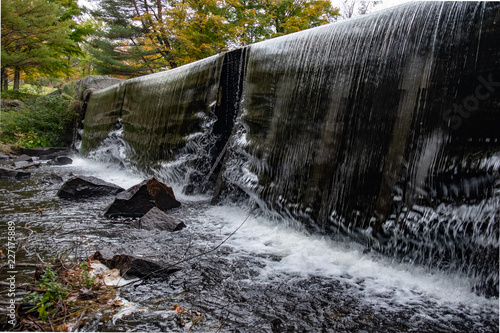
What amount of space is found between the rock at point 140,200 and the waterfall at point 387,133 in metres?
1.11

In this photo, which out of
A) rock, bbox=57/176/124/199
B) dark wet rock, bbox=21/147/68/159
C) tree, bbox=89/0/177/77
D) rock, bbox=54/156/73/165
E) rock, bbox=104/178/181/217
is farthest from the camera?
tree, bbox=89/0/177/77

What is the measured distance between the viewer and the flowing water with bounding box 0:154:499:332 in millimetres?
2234

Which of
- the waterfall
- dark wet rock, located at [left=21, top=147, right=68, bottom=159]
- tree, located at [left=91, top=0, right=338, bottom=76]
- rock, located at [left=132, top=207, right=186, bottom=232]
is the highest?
tree, located at [left=91, top=0, right=338, bottom=76]

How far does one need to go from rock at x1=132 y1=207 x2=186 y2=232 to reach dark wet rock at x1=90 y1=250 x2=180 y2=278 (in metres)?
1.25

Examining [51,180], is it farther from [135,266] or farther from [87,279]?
[87,279]

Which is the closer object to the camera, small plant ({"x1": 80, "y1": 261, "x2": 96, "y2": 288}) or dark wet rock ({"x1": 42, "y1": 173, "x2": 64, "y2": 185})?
small plant ({"x1": 80, "y1": 261, "x2": 96, "y2": 288})

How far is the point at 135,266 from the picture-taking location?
A: 9.11 feet

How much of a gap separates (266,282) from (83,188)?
15.0ft

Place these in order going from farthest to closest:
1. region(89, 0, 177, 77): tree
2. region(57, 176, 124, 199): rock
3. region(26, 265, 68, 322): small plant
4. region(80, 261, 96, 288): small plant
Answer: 1. region(89, 0, 177, 77): tree
2. region(57, 176, 124, 199): rock
3. region(80, 261, 96, 288): small plant
4. region(26, 265, 68, 322): small plant

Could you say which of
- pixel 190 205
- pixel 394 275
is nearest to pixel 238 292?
pixel 394 275

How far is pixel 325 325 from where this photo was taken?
222cm

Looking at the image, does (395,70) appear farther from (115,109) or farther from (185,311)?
(115,109)

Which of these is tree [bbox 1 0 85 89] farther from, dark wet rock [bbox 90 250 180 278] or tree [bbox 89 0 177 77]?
dark wet rock [bbox 90 250 180 278]

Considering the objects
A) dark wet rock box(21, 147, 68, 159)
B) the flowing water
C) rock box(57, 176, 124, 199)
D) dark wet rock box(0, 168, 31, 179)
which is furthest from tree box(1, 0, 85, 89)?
the flowing water
